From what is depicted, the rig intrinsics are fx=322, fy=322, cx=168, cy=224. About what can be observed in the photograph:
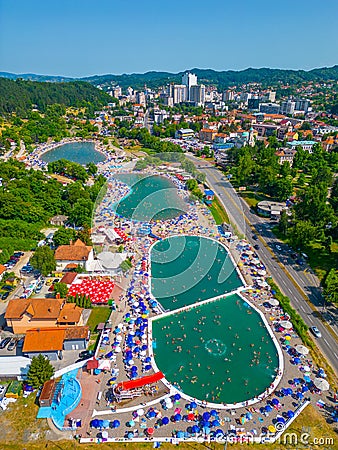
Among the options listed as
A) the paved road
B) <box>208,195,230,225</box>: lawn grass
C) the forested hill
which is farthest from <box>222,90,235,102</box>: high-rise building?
<box>208,195,230,225</box>: lawn grass

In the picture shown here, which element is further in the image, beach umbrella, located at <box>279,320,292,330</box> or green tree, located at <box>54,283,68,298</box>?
green tree, located at <box>54,283,68,298</box>

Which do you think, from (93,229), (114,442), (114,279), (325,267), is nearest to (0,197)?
(93,229)

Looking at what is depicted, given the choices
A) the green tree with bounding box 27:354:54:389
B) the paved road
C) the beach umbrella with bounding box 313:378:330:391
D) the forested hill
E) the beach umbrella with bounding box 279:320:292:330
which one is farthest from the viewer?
the forested hill

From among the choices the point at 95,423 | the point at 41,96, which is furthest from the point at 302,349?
the point at 41,96

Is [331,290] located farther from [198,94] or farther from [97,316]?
[198,94]

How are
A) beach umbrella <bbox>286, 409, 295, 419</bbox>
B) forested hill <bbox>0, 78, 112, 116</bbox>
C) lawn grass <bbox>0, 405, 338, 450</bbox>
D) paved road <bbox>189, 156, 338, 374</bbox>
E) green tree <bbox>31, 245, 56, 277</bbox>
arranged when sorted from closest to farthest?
lawn grass <bbox>0, 405, 338, 450</bbox> → beach umbrella <bbox>286, 409, 295, 419</bbox> → paved road <bbox>189, 156, 338, 374</bbox> → green tree <bbox>31, 245, 56, 277</bbox> → forested hill <bbox>0, 78, 112, 116</bbox>

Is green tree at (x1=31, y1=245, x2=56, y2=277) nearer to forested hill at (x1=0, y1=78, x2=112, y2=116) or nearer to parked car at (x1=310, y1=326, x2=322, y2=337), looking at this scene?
parked car at (x1=310, y1=326, x2=322, y2=337)

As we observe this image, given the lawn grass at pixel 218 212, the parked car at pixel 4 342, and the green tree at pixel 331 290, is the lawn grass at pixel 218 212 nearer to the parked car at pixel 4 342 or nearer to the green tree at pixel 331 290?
the green tree at pixel 331 290
